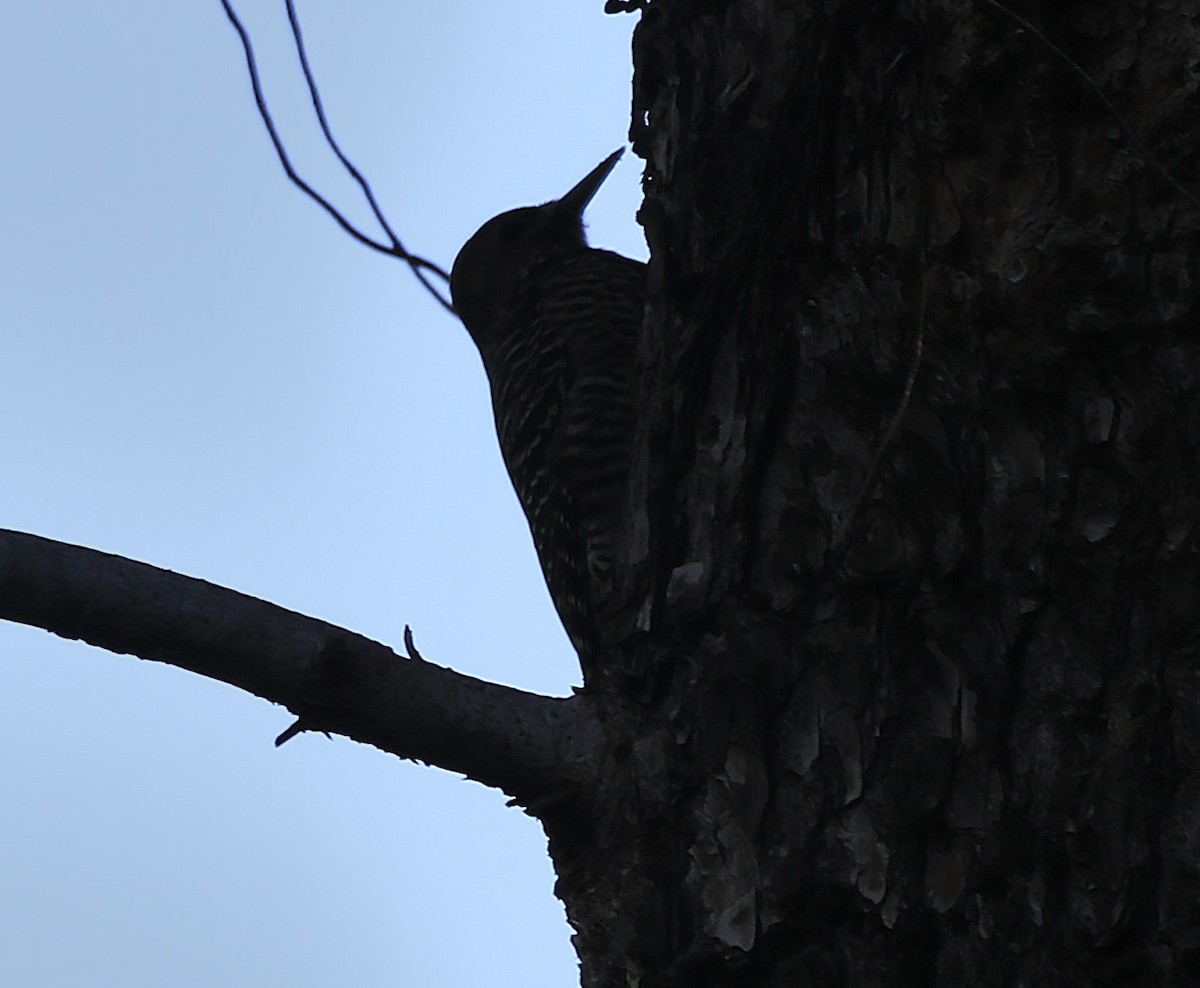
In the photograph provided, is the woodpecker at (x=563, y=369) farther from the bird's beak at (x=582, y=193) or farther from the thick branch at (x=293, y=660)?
the thick branch at (x=293, y=660)

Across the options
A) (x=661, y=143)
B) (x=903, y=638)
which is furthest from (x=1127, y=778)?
(x=661, y=143)

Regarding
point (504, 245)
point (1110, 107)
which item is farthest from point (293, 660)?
point (504, 245)

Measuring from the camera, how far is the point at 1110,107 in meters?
1.63

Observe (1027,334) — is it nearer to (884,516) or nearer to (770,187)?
(884,516)

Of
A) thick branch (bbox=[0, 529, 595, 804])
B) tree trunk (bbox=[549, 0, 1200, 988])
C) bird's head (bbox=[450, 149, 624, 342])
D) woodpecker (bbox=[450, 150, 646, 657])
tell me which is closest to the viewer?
tree trunk (bbox=[549, 0, 1200, 988])

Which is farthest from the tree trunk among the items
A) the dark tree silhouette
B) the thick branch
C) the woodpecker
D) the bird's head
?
the bird's head

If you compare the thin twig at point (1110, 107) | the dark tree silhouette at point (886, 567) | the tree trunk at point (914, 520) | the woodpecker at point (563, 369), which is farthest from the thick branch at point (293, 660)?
the woodpecker at point (563, 369)

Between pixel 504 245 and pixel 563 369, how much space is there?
3.55 feet

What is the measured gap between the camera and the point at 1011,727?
161cm

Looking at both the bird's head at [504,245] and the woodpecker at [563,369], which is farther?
the bird's head at [504,245]

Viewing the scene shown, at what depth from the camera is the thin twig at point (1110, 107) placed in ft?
5.25

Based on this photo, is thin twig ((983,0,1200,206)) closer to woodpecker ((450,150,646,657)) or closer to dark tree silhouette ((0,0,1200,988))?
dark tree silhouette ((0,0,1200,988))

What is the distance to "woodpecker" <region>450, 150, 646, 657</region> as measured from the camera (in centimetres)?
372

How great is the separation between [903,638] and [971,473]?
8.1 inches
